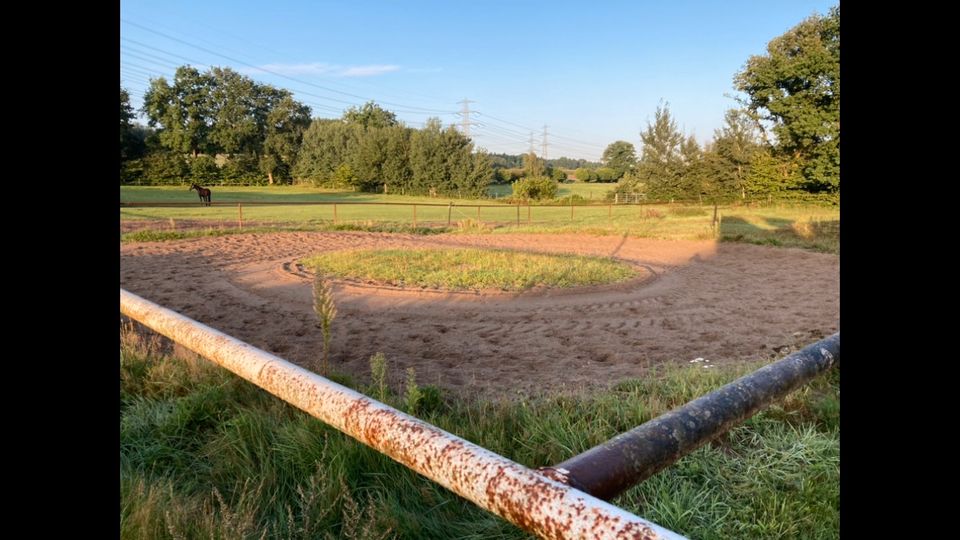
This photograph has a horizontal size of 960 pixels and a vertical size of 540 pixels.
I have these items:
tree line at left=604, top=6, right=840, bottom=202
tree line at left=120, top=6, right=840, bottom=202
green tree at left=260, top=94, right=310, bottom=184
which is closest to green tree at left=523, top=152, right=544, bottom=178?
tree line at left=120, top=6, right=840, bottom=202

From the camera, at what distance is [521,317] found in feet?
24.9

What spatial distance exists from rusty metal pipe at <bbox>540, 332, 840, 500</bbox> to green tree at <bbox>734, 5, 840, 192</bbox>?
3013 cm

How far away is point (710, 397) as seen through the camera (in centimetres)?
138

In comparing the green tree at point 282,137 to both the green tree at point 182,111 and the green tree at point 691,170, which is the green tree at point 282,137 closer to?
the green tree at point 182,111

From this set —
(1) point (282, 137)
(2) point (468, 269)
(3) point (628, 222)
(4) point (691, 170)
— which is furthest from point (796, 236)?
(1) point (282, 137)

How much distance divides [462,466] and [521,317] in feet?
22.0

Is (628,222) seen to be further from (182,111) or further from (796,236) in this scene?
(182,111)

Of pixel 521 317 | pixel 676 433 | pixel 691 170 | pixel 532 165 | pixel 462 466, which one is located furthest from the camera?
pixel 532 165

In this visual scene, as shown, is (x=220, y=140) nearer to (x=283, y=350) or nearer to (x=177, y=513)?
(x=283, y=350)

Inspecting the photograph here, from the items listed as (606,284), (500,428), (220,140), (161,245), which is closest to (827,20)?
(606,284)

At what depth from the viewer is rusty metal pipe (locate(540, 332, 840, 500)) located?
3.40 ft

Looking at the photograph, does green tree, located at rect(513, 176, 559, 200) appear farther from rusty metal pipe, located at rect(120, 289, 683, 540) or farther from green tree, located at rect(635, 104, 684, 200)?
rusty metal pipe, located at rect(120, 289, 683, 540)

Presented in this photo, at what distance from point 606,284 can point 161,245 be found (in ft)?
36.0
